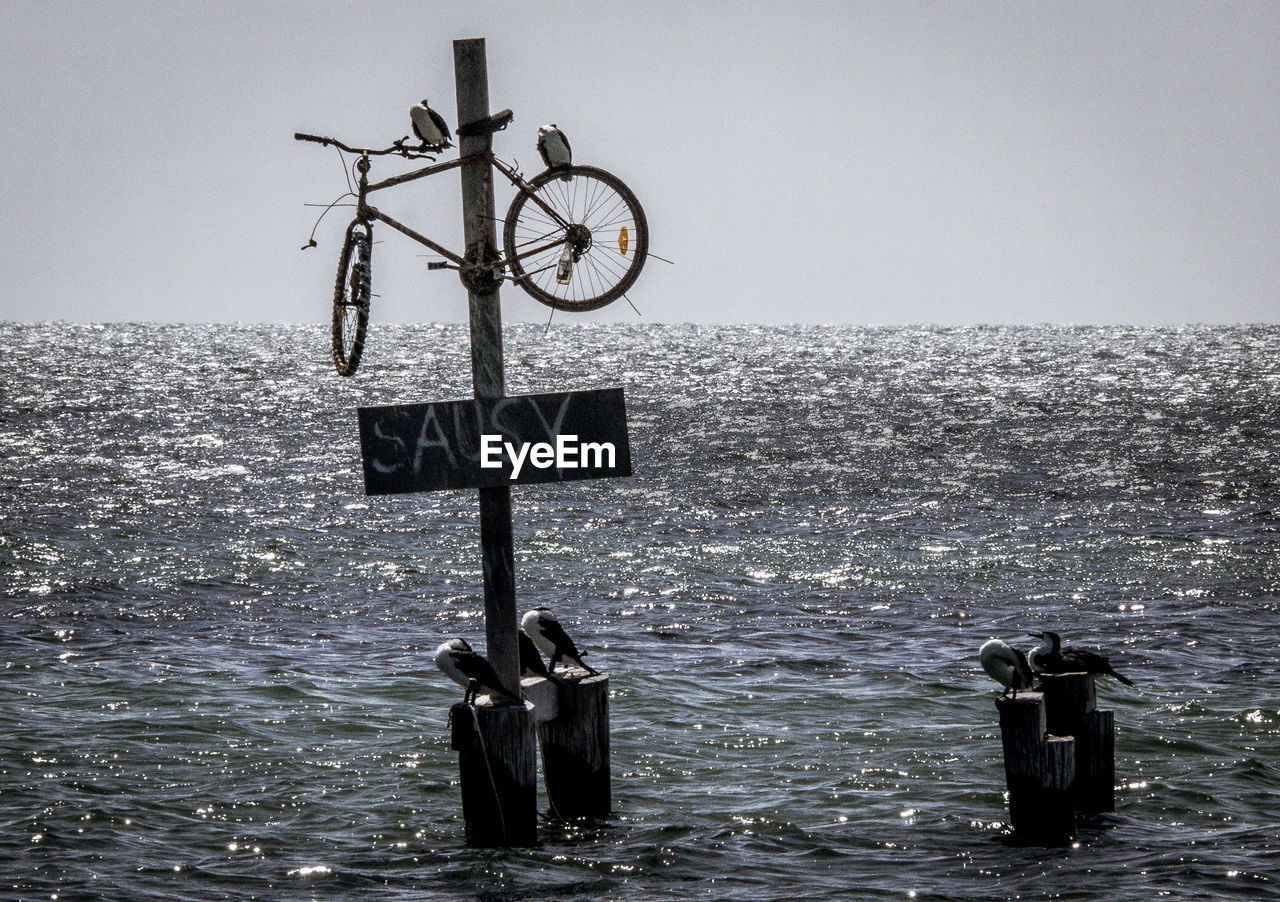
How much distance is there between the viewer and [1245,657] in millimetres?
20391


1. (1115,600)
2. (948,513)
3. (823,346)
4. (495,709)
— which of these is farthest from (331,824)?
(823,346)

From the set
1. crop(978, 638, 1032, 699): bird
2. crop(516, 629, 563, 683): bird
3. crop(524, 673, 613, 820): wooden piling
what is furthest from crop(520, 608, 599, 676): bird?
crop(978, 638, 1032, 699): bird

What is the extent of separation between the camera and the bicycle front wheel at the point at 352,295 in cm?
1140

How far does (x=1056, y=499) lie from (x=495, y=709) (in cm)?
3465

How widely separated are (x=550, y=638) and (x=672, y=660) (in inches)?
333

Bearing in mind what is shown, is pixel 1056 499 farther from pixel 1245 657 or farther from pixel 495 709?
pixel 495 709

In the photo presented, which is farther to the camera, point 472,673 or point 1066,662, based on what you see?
point 1066,662

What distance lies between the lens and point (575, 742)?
471 inches

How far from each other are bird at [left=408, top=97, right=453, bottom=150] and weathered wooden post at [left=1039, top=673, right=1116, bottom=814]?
649 cm

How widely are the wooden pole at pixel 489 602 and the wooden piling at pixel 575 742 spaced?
0.71m

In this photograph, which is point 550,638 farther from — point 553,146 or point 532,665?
point 553,146

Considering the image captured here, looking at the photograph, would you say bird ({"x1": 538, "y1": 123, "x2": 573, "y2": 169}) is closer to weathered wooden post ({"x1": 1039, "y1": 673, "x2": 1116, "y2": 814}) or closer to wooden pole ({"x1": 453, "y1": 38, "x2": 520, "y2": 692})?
wooden pole ({"x1": 453, "y1": 38, "x2": 520, "y2": 692})

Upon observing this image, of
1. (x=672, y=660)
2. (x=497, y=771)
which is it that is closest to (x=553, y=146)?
(x=497, y=771)

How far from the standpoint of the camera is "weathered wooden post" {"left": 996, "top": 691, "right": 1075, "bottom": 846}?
36.7 ft
